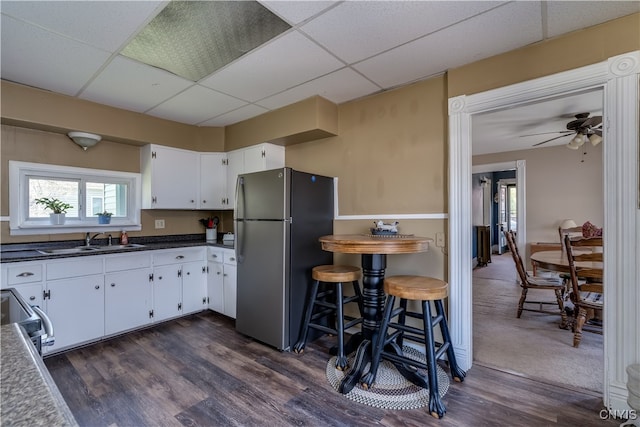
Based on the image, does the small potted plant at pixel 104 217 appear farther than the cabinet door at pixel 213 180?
No

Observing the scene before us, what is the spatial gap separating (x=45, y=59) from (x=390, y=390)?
3.51 metres

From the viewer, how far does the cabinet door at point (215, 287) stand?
3.53 m

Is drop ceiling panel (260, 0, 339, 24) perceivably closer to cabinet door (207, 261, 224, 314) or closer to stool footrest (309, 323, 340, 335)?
stool footrest (309, 323, 340, 335)

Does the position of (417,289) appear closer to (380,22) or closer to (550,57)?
(380,22)

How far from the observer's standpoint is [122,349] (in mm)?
2695

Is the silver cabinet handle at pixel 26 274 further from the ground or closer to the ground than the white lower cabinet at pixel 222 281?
further from the ground

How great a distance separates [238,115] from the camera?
11.7 ft

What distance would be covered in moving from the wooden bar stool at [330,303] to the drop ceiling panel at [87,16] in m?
2.18

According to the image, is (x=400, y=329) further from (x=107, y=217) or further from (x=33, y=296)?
(x=107, y=217)

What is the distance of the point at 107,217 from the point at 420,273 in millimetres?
3419

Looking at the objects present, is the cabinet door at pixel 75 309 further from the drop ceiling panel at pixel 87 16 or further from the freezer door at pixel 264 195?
the drop ceiling panel at pixel 87 16

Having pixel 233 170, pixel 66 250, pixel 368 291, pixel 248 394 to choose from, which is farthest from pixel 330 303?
pixel 66 250

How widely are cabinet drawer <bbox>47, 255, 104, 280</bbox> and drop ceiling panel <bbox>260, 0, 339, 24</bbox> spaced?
2.70 metres

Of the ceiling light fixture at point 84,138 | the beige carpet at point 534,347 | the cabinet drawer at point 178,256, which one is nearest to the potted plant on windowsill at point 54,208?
the ceiling light fixture at point 84,138
